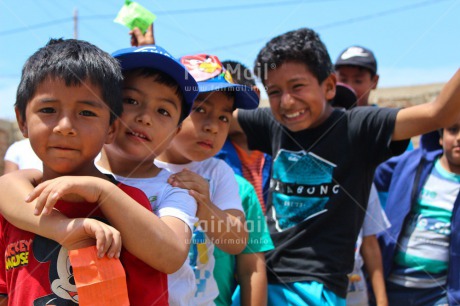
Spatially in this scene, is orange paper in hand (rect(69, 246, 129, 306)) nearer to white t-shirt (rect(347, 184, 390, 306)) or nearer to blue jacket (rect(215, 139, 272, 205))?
blue jacket (rect(215, 139, 272, 205))

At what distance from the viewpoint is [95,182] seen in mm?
1241

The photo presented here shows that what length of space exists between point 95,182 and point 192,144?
81 cm

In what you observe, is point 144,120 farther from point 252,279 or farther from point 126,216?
point 252,279

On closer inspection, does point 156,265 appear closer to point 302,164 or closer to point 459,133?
point 302,164

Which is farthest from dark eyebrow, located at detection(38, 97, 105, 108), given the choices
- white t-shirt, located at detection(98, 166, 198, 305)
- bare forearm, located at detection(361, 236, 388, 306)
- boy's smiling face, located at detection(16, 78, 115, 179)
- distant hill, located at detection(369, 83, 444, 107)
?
distant hill, located at detection(369, 83, 444, 107)

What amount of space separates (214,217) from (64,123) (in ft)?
2.11

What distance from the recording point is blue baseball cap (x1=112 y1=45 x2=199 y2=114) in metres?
1.70

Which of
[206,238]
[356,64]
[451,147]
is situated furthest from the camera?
[356,64]

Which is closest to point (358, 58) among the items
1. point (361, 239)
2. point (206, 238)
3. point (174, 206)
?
point (361, 239)

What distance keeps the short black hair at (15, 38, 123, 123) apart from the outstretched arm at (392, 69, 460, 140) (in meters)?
1.22

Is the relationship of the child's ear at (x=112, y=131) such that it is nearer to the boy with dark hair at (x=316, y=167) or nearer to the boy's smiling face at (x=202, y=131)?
the boy's smiling face at (x=202, y=131)

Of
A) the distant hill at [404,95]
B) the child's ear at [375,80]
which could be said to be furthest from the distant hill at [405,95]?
the child's ear at [375,80]

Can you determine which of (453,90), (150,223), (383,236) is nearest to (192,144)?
(150,223)

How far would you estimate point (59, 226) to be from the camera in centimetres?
123
